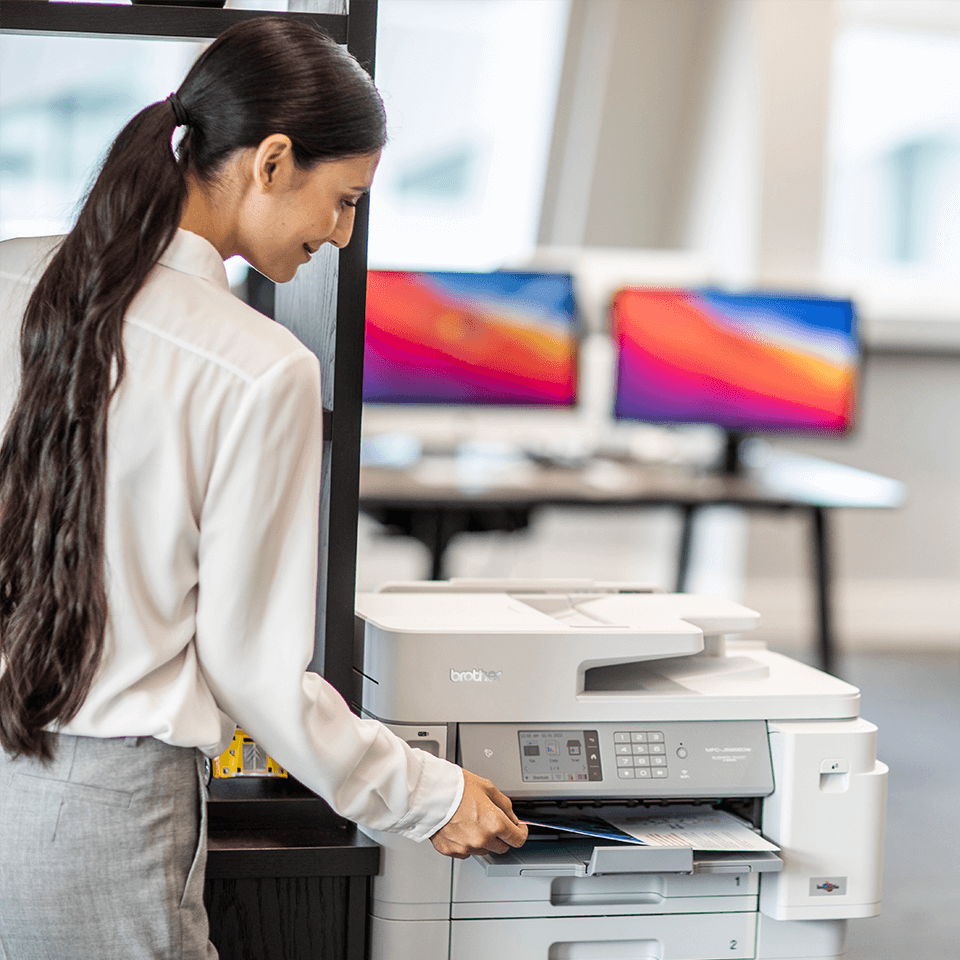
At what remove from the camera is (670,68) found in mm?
4812

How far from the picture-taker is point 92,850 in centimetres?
96

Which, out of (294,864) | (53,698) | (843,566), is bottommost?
(843,566)

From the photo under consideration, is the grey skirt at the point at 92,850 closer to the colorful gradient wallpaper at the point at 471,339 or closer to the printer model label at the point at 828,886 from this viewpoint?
the printer model label at the point at 828,886

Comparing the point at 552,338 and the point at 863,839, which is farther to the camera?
the point at 552,338

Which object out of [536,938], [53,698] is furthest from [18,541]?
[536,938]

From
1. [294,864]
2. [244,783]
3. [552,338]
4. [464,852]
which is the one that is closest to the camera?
[464,852]

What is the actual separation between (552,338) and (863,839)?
2255 millimetres

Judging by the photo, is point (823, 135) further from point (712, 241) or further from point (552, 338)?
point (552, 338)

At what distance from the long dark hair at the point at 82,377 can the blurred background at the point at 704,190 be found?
3273 mm

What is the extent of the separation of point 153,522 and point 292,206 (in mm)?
306

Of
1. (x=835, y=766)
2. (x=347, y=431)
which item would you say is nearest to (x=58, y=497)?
(x=347, y=431)

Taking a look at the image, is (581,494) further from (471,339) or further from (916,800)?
(916,800)

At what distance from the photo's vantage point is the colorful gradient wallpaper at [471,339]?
3309mm

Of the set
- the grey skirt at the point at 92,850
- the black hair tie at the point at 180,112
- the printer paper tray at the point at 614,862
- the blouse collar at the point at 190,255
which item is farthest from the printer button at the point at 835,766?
the black hair tie at the point at 180,112
